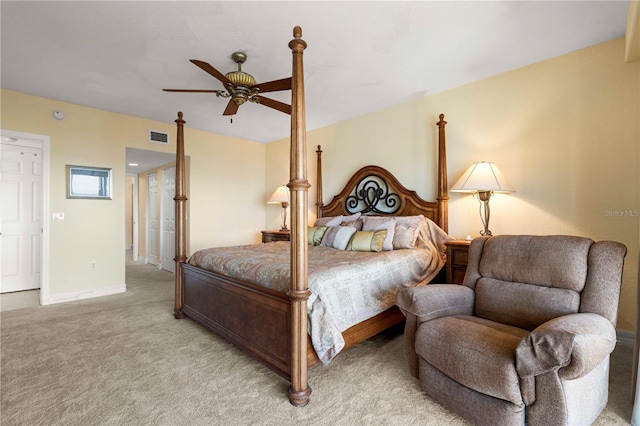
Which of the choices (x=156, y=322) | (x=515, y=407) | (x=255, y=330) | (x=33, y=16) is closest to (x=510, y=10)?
(x=515, y=407)

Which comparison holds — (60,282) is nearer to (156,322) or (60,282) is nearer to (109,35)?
(156,322)

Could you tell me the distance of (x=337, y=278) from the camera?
2.16 metres

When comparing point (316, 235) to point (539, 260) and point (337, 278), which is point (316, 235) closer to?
point (337, 278)

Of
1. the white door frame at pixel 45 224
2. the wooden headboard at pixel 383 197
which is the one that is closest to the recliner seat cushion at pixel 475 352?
the wooden headboard at pixel 383 197

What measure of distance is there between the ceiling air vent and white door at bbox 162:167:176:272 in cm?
102

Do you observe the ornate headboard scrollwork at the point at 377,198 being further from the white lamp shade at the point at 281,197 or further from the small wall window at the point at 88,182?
the small wall window at the point at 88,182

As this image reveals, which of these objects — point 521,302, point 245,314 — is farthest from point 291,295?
point 521,302

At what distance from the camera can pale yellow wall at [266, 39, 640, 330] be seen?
2521 millimetres

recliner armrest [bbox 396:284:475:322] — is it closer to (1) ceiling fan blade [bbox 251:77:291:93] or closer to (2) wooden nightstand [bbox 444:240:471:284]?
(2) wooden nightstand [bbox 444:240:471:284]

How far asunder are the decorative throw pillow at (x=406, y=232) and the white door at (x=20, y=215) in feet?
17.6

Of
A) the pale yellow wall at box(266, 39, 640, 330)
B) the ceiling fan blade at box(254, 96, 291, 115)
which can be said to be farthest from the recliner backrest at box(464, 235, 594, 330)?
the ceiling fan blade at box(254, 96, 291, 115)

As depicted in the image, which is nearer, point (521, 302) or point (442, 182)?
point (521, 302)

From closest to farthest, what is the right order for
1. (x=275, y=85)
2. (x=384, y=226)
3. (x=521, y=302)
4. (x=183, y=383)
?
(x=521, y=302), (x=183, y=383), (x=275, y=85), (x=384, y=226)

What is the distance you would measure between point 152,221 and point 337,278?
594cm
